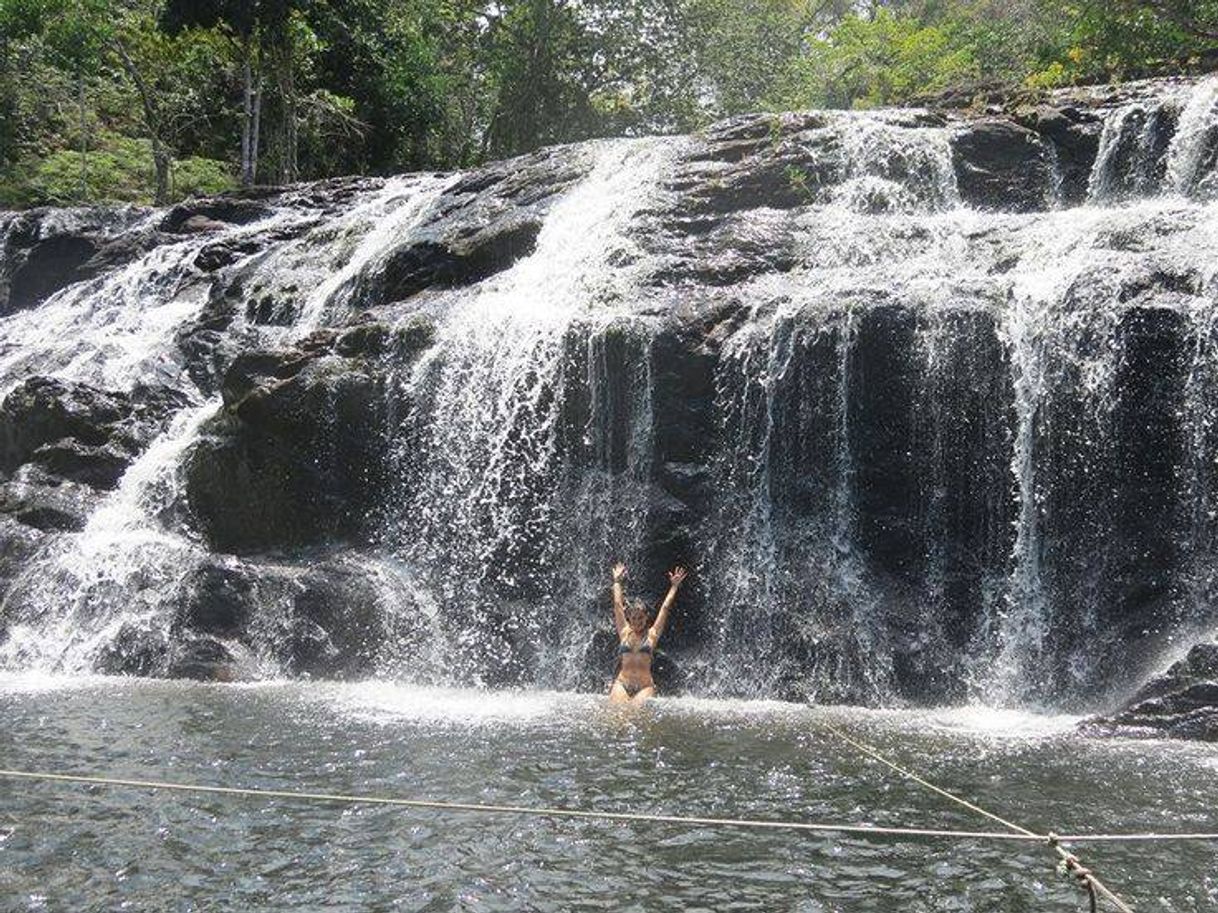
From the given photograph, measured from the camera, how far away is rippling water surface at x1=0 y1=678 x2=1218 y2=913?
219 inches

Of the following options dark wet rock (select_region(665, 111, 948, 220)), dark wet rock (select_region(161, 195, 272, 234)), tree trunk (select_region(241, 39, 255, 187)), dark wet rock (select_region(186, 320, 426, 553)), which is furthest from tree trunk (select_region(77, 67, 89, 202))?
dark wet rock (select_region(665, 111, 948, 220))

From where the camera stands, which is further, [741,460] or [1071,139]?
[1071,139]

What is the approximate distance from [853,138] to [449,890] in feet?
43.9

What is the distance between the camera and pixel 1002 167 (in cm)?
1639

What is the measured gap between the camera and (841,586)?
11672 millimetres

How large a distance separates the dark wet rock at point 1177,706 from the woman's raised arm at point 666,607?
3653 millimetres

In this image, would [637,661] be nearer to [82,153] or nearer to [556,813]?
[556,813]

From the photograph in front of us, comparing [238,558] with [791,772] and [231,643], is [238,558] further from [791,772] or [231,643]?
[791,772]

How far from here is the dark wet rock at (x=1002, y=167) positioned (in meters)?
16.2

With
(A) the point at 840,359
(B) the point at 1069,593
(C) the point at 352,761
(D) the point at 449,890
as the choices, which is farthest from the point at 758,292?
(D) the point at 449,890

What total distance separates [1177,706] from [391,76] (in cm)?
2726

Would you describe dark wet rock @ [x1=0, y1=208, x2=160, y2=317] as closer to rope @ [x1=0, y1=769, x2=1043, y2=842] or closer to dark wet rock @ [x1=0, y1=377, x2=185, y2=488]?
dark wet rock @ [x1=0, y1=377, x2=185, y2=488]

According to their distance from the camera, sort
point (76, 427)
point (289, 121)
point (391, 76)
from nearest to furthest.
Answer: point (76, 427)
point (289, 121)
point (391, 76)

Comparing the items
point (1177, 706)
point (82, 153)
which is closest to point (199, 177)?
point (82, 153)
